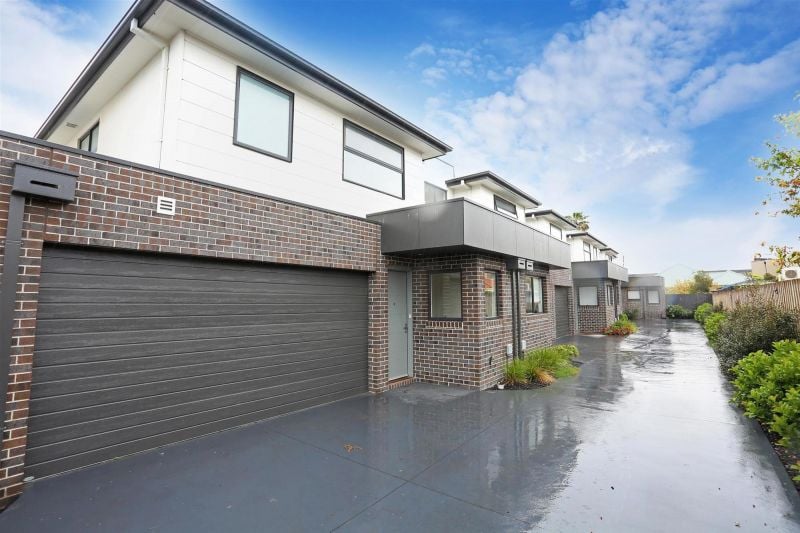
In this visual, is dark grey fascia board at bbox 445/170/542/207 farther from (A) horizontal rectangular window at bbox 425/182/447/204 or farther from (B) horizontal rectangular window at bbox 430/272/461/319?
(B) horizontal rectangular window at bbox 430/272/461/319

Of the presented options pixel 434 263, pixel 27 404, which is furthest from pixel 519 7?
pixel 27 404

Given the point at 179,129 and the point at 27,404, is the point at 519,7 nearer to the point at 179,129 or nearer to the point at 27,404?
the point at 179,129

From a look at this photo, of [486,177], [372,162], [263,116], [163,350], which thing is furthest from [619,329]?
[163,350]

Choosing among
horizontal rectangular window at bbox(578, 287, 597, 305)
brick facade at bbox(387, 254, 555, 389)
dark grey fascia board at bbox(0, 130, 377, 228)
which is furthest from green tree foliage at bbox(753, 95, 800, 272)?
horizontal rectangular window at bbox(578, 287, 597, 305)

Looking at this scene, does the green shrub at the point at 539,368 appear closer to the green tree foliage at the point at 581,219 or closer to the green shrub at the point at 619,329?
the green shrub at the point at 619,329

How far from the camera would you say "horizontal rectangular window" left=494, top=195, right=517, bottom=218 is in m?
13.8

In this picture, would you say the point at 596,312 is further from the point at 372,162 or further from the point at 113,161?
the point at 113,161

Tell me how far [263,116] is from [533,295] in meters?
9.37

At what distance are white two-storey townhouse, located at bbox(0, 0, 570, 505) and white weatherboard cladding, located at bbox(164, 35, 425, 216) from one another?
33mm

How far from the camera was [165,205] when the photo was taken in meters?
4.50

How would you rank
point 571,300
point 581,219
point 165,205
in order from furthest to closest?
point 581,219 → point 571,300 → point 165,205

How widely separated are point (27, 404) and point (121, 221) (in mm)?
1997

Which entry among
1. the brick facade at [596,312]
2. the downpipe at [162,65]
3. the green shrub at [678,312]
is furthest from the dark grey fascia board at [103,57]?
the green shrub at [678,312]

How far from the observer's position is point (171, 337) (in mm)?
4641
